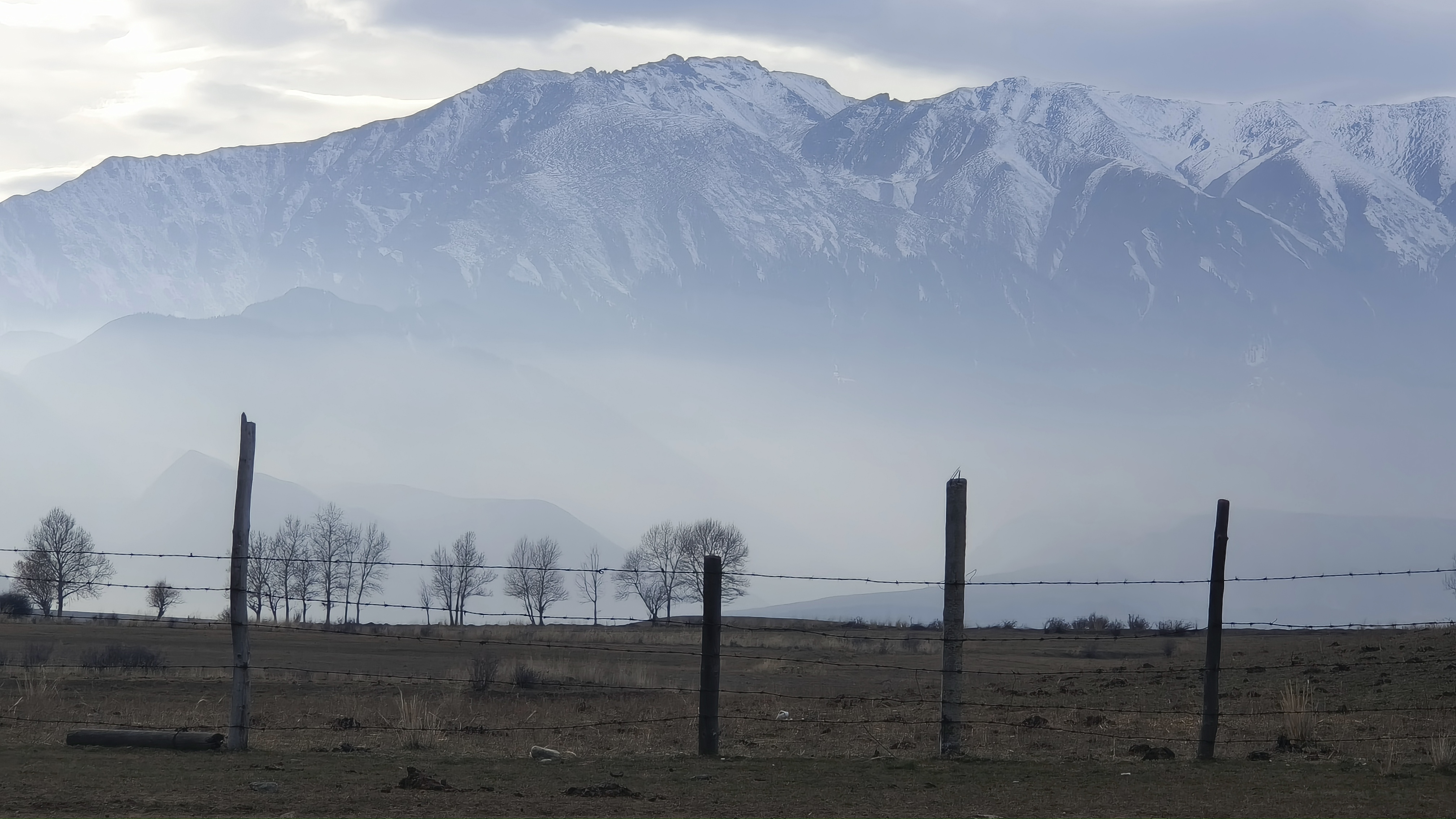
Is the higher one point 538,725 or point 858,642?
point 538,725

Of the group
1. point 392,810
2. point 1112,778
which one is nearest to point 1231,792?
point 1112,778

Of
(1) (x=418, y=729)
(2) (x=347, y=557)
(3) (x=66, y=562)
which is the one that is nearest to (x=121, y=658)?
(1) (x=418, y=729)

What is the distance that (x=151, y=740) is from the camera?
15133 mm

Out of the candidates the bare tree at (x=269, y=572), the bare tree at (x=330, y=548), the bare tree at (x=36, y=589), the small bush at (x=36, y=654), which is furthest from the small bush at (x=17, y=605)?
the small bush at (x=36, y=654)

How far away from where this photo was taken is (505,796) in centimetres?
1273

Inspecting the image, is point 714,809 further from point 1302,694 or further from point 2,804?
point 1302,694

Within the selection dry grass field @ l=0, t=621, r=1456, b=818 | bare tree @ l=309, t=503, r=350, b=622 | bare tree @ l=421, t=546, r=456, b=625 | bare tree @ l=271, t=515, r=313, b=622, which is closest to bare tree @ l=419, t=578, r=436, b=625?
bare tree @ l=421, t=546, r=456, b=625

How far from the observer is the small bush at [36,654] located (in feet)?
105

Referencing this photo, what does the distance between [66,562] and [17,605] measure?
7.06 meters

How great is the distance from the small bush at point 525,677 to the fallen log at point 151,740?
43.3 feet

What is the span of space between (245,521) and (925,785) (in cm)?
844

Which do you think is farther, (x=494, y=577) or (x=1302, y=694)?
(x=494, y=577)

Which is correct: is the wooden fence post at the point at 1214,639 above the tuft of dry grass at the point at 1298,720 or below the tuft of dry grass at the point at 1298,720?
above

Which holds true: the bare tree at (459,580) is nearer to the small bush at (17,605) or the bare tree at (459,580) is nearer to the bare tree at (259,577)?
the bare tree at (259,577)
